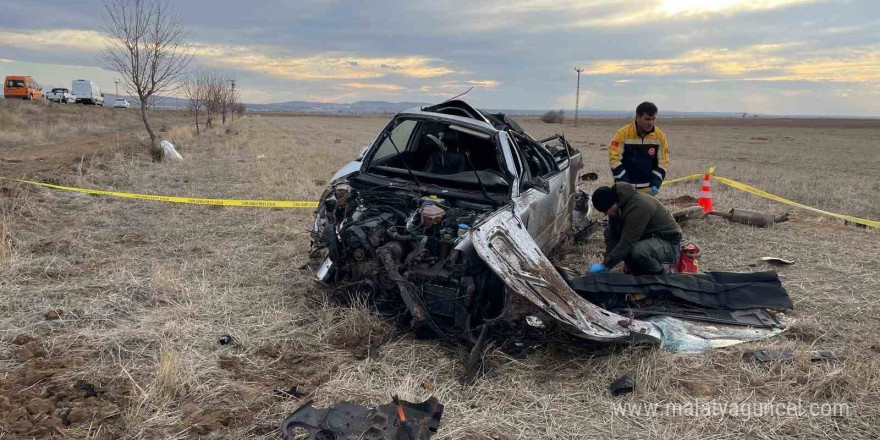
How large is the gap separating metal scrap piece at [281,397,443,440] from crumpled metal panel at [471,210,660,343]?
948 millimetres

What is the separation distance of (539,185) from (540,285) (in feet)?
4.67

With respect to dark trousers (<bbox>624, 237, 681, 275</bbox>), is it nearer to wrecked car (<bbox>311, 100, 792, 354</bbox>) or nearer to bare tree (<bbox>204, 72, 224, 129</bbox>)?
wrecked car (<bbox>311, 100, 792, 354</bbox>)

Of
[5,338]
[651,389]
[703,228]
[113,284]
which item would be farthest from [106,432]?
[703,228]

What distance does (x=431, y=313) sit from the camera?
384cm

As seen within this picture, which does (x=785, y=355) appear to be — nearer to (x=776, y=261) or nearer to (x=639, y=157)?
(x=776, y=261)

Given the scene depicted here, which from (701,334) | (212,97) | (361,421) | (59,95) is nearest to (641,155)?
(701,334)

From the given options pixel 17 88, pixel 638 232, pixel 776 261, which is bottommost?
pixel 776 261

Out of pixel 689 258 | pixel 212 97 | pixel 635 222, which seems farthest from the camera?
pixel 212 97

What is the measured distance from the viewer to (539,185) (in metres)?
4.79

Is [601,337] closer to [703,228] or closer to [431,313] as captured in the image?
[431,313]

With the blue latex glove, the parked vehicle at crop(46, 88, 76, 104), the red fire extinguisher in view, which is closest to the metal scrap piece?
the blue latex glove

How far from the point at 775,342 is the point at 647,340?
3.49ft

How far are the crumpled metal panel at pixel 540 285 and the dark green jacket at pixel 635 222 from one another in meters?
1.04
